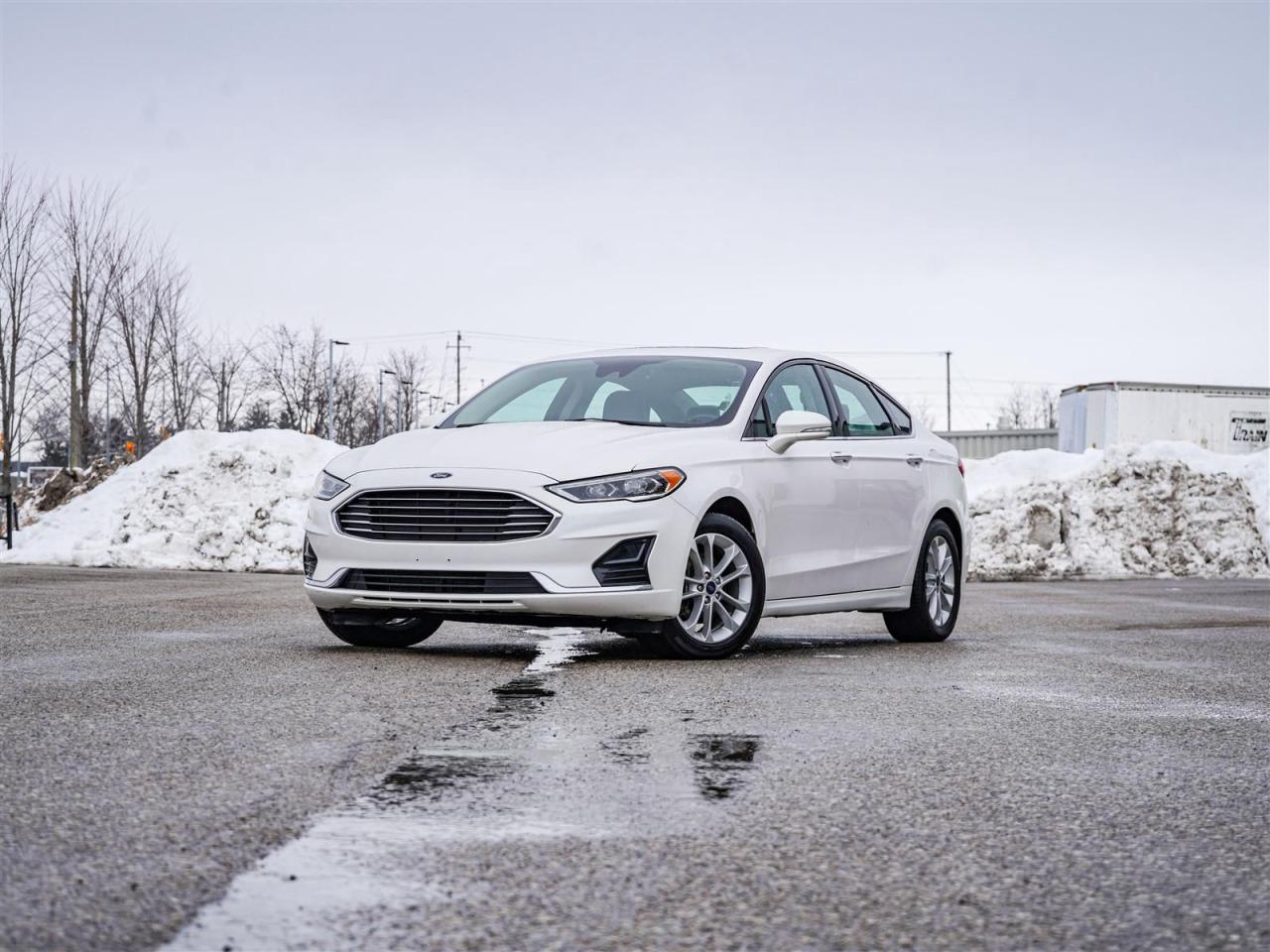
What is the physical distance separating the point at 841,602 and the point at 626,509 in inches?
77.8

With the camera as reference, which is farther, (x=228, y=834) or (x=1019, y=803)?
(x=1019, y=803)

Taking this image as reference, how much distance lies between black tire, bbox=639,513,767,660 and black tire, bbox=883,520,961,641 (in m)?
1.90

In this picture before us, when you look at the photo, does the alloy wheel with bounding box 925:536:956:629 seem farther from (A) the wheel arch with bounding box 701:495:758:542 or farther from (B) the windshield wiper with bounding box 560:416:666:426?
(B) the windshield wiper with bounding box 560:416:666:426

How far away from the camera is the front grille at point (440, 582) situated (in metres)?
7.38

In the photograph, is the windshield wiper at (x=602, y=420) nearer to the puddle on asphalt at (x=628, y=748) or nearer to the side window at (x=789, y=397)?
the side window at (x=789, y=397)

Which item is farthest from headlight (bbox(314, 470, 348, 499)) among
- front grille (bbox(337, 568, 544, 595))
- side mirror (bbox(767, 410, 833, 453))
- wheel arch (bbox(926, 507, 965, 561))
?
wheel arch (bbox(926, 507, 965, 561))

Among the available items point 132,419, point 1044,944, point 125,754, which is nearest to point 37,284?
point 132,419

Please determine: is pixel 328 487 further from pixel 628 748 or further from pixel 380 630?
pixel 628 748

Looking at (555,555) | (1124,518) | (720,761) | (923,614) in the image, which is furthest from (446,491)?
(1124,518)

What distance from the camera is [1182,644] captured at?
31.0 ft

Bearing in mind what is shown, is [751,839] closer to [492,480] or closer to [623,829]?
[623,829]

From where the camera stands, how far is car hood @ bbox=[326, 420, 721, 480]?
7523mm

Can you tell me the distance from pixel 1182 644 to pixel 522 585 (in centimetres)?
425

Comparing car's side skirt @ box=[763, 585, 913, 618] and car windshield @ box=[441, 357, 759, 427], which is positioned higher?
car windshield @ box=[441, 357, 759, 427]
